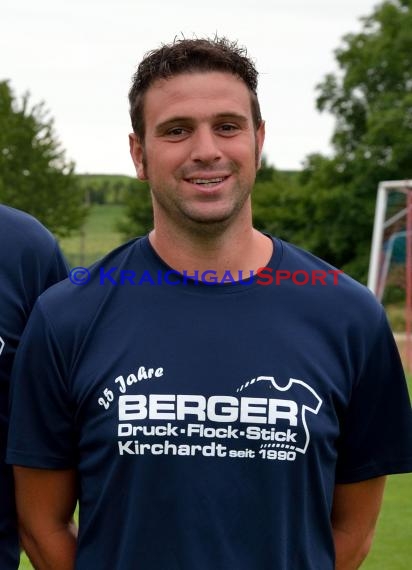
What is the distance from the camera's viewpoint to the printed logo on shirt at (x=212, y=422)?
2.95 meters

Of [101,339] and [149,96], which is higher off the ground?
[149,96]

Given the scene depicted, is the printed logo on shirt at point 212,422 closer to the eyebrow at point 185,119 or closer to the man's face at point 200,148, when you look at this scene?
the man's face at point 200,148

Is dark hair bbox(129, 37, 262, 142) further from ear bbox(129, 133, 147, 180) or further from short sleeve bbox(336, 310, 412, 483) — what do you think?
short sleeve bbox(336, 310, 412, 483)

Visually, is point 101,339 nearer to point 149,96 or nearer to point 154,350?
point 154,350

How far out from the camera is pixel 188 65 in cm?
312

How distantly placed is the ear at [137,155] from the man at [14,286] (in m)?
0.49

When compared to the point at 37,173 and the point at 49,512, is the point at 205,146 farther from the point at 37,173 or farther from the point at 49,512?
the point at 37,173

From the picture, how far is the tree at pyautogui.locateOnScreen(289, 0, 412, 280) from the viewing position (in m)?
42.3

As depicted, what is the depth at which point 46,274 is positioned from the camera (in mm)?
3564

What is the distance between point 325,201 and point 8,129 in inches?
606

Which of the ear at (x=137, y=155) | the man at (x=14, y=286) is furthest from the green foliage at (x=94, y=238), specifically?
the ear at (x=137, y=155)

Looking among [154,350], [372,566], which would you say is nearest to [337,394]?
[154,350]

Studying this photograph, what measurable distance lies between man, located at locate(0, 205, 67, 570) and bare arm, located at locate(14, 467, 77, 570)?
0.18 m

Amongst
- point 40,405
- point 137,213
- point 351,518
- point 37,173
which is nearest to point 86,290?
point 40,405
